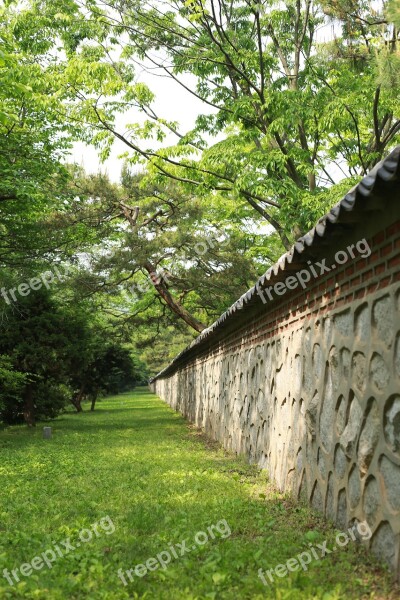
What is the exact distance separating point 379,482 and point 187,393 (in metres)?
19.0

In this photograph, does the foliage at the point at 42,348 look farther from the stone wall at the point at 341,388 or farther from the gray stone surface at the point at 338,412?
the stone wall at the point at 341,388

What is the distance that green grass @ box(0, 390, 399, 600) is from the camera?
12.3ft

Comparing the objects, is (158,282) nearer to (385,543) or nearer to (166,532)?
(166,532)

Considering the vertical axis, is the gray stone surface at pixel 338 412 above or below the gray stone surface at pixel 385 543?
above

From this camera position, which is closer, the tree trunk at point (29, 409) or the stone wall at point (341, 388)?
the stone wall at point (341, 388)

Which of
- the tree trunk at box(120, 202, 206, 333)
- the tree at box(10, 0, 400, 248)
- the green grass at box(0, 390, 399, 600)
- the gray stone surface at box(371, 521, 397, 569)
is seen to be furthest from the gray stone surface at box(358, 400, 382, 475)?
the tree trunk at box(120, 202, 206, 333)

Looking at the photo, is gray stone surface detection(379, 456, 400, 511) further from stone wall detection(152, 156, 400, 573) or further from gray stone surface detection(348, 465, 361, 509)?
gray stone surface detection(348, 465, 361, 509)

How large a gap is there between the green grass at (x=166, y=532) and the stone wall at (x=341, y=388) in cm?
29

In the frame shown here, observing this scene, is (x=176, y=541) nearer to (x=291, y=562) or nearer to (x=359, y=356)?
(x=291, y=562)

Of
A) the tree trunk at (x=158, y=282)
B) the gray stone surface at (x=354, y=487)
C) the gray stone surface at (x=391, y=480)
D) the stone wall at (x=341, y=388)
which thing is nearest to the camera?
the gray stone surface at (x=391, y=480)

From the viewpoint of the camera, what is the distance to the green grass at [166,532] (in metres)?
3.73

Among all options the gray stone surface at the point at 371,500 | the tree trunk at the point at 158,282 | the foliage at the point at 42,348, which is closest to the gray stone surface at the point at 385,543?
the gray stone surface at the point at 371,500

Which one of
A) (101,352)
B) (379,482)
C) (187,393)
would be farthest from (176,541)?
(101,352)

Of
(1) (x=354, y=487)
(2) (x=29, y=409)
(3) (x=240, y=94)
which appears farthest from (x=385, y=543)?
(2) (x=29, y=409)
